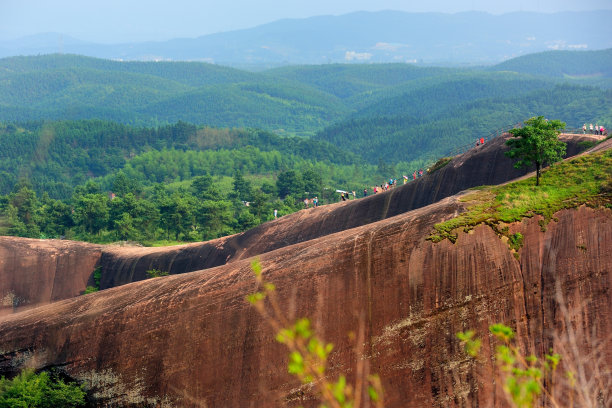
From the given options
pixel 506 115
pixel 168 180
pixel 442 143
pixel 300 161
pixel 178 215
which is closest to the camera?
pixel 178 215

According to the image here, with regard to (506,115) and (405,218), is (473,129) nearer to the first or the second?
(506,115)

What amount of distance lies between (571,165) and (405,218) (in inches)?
328

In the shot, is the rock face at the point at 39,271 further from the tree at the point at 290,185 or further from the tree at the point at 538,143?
the tree at the point at 290,185

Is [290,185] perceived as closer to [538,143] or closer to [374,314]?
[538,143]

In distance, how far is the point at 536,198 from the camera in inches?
1057

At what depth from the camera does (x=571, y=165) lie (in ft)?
96.5

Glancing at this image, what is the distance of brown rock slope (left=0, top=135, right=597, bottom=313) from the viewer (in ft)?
144

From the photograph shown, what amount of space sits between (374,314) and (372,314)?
8cm

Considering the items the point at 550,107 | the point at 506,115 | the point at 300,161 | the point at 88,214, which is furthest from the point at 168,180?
the point at 550,107

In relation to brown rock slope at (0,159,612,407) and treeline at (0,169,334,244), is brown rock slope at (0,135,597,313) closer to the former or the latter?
brown rock slope at (0,159,612,407)

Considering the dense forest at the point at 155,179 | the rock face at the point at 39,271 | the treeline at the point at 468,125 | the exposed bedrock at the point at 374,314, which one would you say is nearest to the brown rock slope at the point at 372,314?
the exposed bedrock at the point at 374,314

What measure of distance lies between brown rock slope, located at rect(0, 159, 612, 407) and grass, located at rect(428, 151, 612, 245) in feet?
1.39

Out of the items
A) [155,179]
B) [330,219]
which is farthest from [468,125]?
[330,219]

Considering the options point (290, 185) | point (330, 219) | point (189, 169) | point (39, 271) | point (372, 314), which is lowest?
point (189, 169)
